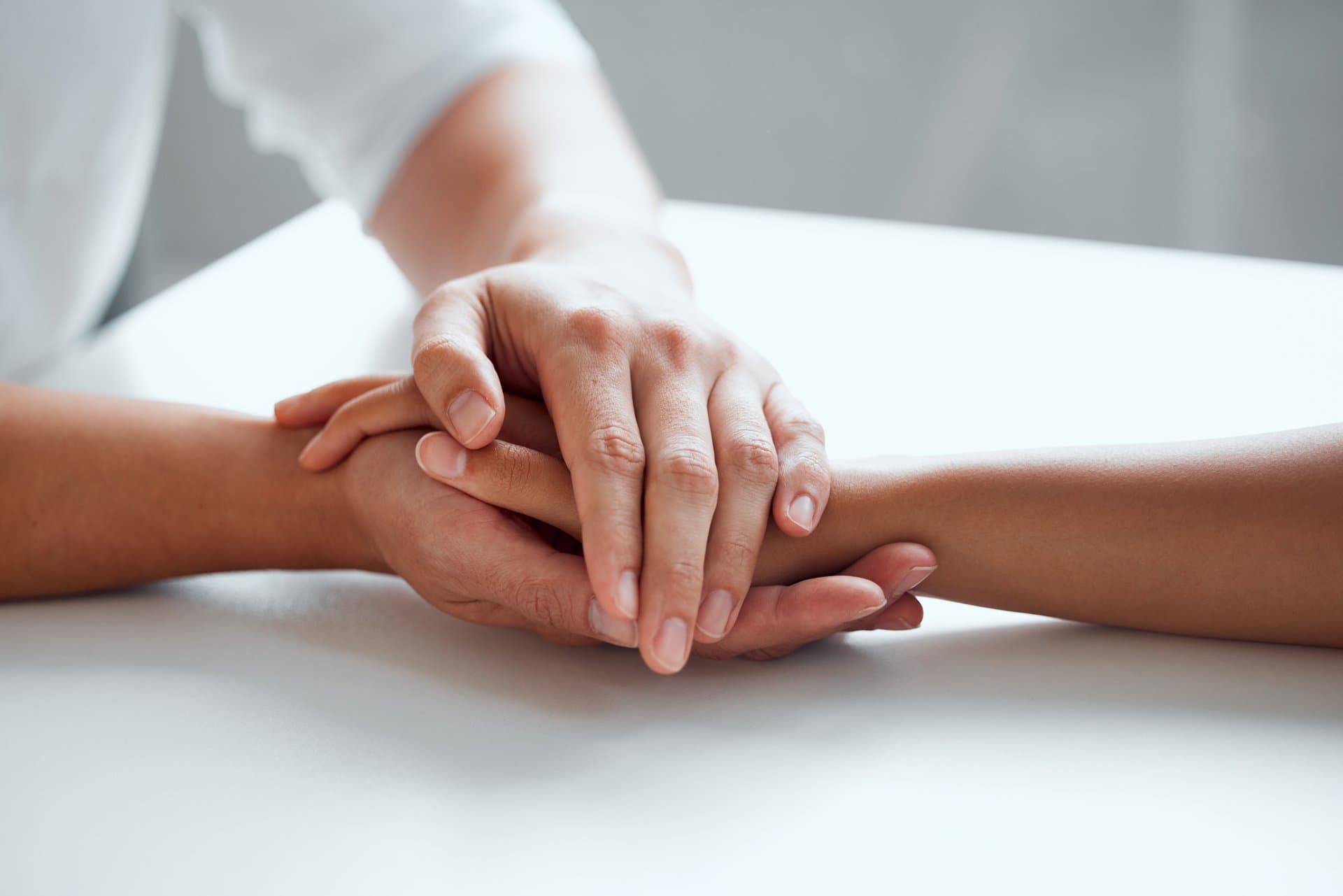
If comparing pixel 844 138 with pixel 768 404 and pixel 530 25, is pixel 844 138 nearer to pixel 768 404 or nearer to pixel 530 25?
pixel 530 25

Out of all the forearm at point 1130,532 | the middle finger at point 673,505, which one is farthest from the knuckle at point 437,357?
the forearm at point 1130,532

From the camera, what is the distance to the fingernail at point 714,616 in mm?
586

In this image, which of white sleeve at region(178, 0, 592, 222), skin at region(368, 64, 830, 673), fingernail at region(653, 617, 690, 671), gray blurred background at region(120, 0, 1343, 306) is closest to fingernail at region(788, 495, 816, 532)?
skin at region(368, 64, 830, 673)

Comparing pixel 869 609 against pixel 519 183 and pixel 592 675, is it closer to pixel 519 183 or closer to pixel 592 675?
pixel 592 675

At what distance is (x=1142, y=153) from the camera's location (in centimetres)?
230

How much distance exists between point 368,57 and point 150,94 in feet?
0.71

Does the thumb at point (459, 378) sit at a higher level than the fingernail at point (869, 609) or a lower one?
higher

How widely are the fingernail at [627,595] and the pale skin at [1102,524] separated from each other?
0.08 metres

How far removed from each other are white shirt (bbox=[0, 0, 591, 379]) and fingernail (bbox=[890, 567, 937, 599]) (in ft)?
2.23

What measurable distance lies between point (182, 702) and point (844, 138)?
2066 millimetres

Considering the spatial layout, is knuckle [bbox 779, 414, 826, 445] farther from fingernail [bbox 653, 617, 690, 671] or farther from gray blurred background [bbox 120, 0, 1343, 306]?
gray blurred background [bbox 120, 0, 1343, 306]

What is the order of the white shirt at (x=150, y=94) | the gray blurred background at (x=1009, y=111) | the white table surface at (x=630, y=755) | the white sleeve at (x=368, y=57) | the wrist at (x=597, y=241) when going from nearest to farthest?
the white table surface at (x=630, y=755)
the wrist at (x=597, y=241)
the white shirt at (x=150, y=94)
the white sleeve at (x=368, y=57)
the gray blurred background at (x=1009, y=111)

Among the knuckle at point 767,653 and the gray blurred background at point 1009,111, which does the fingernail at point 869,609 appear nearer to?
the knuckle at point 767,653

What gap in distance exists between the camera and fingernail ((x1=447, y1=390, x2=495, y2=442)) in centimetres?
62
